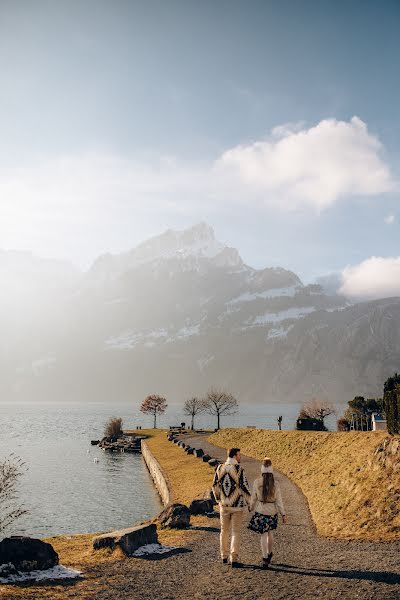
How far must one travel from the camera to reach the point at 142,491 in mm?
51156

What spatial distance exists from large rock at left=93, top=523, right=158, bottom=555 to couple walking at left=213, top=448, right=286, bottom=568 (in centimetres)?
416

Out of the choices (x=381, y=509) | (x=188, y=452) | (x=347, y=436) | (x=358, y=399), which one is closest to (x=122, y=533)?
(x=381, y=509)

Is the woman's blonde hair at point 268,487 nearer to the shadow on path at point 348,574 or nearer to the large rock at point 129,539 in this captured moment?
the shadow on path at point 348,574

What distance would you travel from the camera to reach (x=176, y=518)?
22594 mm

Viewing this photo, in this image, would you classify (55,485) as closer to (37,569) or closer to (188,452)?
(188,452)

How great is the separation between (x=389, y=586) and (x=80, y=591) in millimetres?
8361

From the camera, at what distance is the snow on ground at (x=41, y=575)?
43.7 feet

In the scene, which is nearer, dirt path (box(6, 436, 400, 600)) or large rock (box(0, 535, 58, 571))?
dirt path (box(6, 436, 400, 600))

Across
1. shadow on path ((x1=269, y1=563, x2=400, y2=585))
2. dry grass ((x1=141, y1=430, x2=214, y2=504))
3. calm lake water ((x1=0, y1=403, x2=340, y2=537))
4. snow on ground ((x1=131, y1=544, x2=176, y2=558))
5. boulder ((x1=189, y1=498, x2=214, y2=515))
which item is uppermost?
shadow on path ((x1=269, y1=563, x2=400, y2=585))

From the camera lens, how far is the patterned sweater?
1384cm

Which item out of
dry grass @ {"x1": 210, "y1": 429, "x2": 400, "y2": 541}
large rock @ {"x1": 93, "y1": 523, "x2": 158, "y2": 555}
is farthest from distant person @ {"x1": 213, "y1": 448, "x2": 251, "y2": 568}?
dry grass @ {"x1": 210, "y1": 429, "x2": 400, "y2": 541}

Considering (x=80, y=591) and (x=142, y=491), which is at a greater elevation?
(x=80, y=591)

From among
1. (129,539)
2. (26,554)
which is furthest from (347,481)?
(26,554)

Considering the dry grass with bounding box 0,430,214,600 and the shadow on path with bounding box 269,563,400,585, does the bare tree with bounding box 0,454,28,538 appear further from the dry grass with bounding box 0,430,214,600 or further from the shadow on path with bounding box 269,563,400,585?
the shadow on path with bounding box 269,563,400,585
